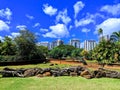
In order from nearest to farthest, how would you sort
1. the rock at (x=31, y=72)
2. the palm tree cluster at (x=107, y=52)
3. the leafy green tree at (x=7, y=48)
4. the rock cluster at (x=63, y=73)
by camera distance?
the rock cluster at (x=63, y=73) → the rock at (x=31, y=72) → the palm tree cluster at (x=107, y=52) → the leafy green tree at (x=7, y=48)

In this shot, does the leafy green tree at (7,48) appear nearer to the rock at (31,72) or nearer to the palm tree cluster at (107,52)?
the palm tree cluster at (107,52)

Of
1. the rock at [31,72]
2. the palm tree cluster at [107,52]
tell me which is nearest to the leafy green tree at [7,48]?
the palm tree cluster at [107,52]

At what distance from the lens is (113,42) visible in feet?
117

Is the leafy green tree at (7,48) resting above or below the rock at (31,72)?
above

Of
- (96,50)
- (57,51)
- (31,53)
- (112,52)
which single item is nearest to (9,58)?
(31,53)

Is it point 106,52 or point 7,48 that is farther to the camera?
point 7,48

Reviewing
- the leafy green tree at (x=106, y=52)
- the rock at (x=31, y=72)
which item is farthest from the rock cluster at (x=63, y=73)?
the leafy green tree at (x=106, y=52)

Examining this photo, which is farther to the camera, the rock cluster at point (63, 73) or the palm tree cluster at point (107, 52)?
the palm tree cluster at point (107, 52)

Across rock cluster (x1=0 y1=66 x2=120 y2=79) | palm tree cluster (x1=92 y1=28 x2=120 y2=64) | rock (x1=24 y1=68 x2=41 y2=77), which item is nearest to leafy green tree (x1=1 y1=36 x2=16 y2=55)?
palm tree cluster (x1=92 y1=28 x2=120 y2=64)

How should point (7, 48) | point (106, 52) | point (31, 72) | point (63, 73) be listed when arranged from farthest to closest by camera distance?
1. point (7, 48)
2. point (106, 52)
3. point (63, 73)
4. point (31, 72)

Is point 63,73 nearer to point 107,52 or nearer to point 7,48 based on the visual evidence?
point 107,52

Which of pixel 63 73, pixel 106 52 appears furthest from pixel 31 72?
pixel 106 52

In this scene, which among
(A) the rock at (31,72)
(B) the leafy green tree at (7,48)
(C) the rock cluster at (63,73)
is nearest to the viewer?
(C) the rock cluster at (63,73)

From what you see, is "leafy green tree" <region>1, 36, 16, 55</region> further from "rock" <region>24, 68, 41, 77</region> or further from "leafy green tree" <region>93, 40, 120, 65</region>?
"rock" <region>24, 68, 41, 77</region>
